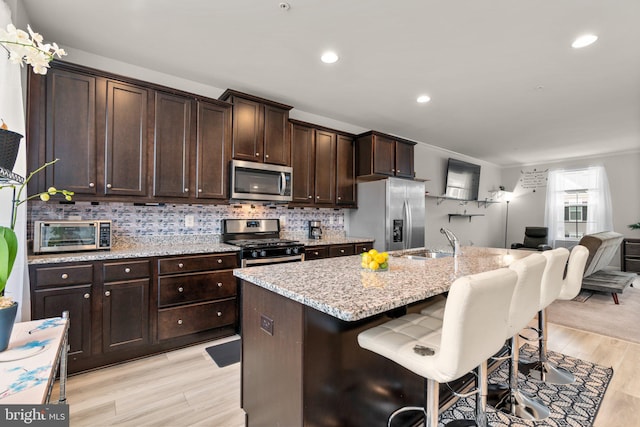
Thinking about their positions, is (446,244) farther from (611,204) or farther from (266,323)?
(266,323)

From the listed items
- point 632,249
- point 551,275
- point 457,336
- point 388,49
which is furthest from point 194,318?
point 632,249

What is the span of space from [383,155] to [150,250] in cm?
323

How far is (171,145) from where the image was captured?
2.86 m

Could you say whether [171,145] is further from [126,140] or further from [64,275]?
[64,275]

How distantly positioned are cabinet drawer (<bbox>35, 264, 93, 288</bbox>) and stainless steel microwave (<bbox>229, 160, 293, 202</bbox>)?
1.40m

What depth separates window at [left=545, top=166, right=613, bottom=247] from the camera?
6676 mm

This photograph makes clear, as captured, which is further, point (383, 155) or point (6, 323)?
point (383, 155)

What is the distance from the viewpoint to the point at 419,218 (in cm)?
451

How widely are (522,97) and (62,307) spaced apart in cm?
499

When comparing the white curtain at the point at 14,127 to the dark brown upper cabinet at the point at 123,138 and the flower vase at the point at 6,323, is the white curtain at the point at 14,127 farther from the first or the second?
the flower vase at the point at 6,323

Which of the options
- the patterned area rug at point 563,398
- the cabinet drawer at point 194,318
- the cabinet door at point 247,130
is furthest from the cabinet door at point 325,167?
the patterned area rug at point 563,398

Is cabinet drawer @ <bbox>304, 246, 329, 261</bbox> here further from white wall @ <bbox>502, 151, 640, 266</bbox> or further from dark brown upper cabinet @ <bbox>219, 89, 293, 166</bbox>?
white wall @ <bbox>502, 151, 640, 266</bbox>

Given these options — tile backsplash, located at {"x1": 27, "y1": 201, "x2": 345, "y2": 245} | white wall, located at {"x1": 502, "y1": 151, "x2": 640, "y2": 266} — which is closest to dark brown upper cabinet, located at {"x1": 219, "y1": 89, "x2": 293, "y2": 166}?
tile backsplash, located at {"x1": 27, "y1": 201, "x2": 345, "y2": 245}

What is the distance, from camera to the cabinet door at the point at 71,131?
231cm
